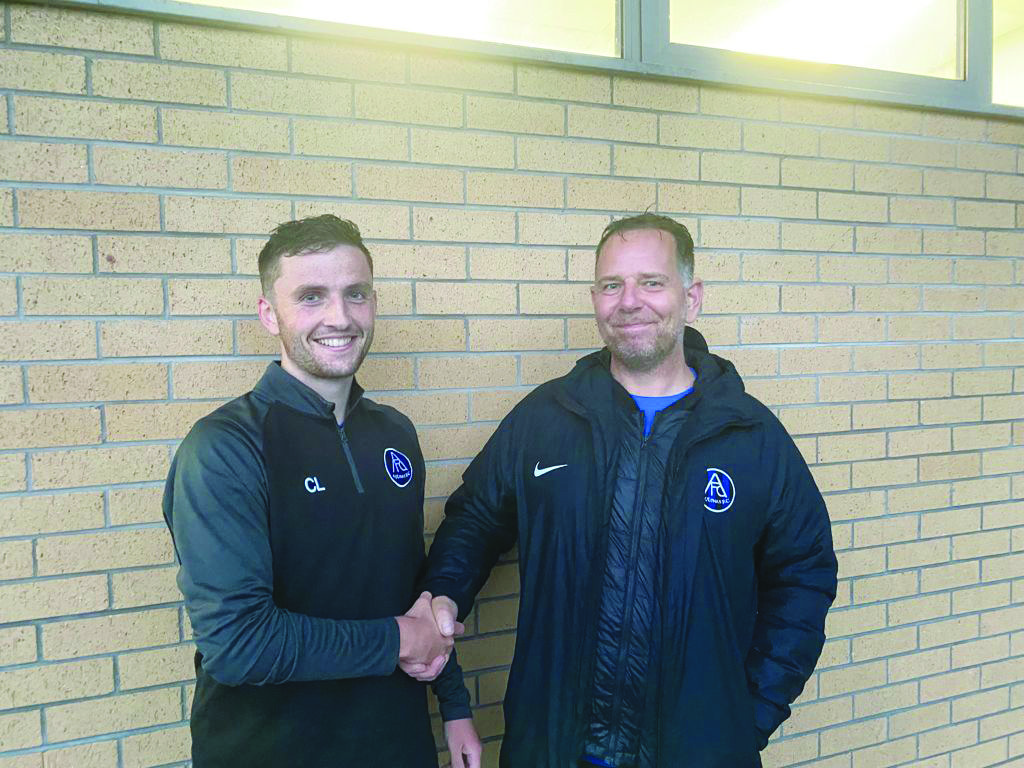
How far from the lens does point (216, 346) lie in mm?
2139

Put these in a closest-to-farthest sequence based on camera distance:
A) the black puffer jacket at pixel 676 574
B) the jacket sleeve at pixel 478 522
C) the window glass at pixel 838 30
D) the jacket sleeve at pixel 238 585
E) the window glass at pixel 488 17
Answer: the jacket sleeve at pixel 238 585
the black puffer jacket at pixel 676 574
the jacket sleeve at pixel 478 522
the window glass at pixel 488 17
the window glass at pixel 838 30

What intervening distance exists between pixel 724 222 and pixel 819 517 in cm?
123

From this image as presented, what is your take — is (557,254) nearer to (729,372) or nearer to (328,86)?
(729,372)

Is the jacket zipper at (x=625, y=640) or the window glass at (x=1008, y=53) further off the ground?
the window glass at (x=1008, y=53)

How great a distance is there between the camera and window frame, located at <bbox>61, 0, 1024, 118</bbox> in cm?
209

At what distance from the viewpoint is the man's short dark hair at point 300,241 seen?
172cm

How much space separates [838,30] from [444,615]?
284cm

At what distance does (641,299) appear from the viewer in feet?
6.68

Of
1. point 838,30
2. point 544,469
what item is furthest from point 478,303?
point 838,30

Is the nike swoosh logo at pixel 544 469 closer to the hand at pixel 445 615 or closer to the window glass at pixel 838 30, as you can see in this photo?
the hand at pixel 445 615

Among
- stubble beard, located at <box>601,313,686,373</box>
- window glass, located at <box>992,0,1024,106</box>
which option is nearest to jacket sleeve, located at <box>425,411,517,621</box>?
stubble beard, located at <box>601,313,686,373</box>

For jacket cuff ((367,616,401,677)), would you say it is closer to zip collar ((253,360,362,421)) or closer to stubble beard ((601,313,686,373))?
zip collar ((253,360,362,421))

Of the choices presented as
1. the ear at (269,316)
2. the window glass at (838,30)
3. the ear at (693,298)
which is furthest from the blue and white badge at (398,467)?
the window glass at (838,30)

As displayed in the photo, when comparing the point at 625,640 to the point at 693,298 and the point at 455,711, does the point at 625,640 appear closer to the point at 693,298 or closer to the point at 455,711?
the point at 455,711
